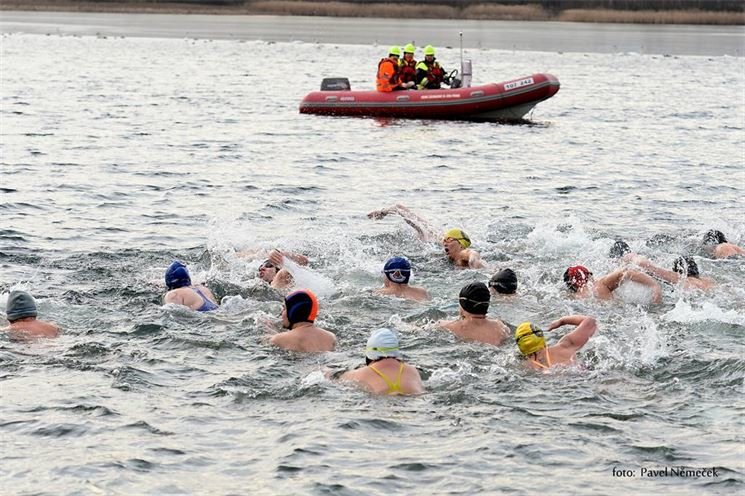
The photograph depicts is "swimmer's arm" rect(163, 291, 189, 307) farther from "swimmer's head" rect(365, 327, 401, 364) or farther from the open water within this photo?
"swimmer's head" rect(365, 327, 401, 364)

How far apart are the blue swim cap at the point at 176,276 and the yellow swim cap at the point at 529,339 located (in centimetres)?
371

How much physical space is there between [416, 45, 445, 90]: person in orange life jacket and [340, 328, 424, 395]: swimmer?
19306mm

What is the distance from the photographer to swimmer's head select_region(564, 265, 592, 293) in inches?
480

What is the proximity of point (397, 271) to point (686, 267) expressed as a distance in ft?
10.2

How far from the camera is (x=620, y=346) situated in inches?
417

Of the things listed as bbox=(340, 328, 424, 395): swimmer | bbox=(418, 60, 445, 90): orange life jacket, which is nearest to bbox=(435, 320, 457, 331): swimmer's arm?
bbox=(340, 328, 424, 395): swimmer

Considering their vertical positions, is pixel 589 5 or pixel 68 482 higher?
pixel 589 5

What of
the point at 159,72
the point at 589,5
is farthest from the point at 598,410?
the point at 589,5

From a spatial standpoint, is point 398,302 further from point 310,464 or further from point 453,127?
point 453,127

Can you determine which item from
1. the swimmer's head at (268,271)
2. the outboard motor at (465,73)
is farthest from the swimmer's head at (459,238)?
the outboard motor at (465,73)

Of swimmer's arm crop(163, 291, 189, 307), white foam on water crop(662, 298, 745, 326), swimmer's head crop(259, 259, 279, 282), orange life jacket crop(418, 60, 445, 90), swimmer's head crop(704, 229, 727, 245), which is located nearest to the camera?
white foam on water crop(662, 298, 745, 326)

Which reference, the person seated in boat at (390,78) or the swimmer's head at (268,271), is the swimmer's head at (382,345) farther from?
the person seated in boat at (390,78)

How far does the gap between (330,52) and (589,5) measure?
23.8 meters

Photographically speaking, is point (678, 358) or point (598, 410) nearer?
point (598, 410)
